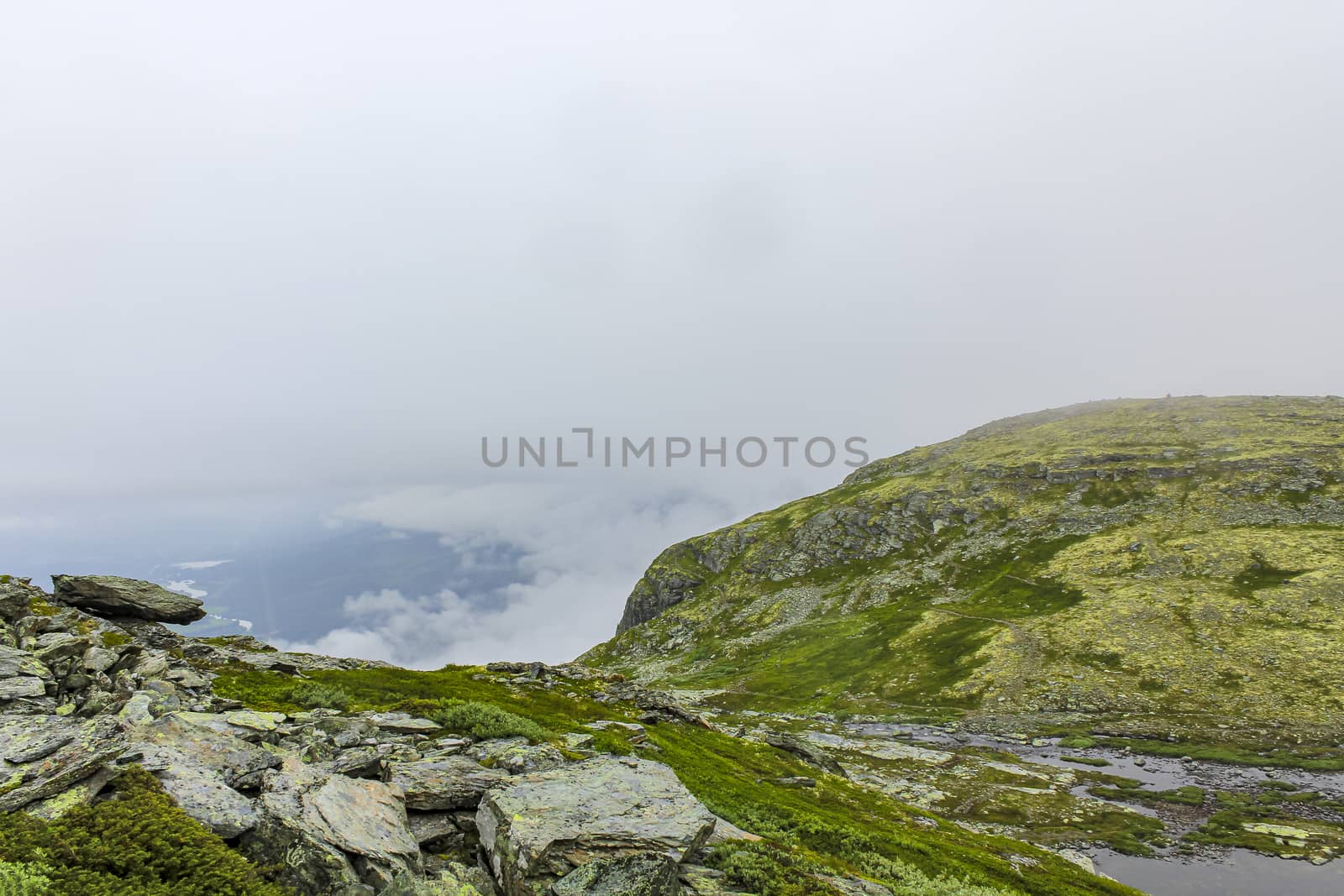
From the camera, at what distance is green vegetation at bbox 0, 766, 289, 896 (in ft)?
35.4

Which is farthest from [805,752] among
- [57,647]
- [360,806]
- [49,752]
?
[57,647]

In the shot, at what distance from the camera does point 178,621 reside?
45719 mm

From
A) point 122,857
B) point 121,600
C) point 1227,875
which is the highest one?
point 122,857

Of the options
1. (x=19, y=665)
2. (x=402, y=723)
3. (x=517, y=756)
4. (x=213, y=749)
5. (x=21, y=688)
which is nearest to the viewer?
(x=213, y=749)

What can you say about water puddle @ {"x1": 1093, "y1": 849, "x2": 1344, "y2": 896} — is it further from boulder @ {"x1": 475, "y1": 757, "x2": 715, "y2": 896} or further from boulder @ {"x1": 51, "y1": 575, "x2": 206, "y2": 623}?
boulder @ {"x1": 51, "y1": 575, "x2": 206, "y2": 623}

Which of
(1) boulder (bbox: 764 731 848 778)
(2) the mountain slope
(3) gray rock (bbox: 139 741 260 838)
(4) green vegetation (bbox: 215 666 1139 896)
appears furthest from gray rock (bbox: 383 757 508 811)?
(2) the mountain slope

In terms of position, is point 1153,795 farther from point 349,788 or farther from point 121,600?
point 121,600

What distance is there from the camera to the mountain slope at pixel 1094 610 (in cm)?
9000

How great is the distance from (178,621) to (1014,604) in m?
154

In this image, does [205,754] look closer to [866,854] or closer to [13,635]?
[13,635]

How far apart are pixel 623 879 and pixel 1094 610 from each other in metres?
140

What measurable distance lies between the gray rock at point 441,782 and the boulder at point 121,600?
128 feet

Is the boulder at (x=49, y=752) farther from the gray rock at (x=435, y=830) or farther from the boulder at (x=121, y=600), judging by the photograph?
the boulder at (x=121, y=600)

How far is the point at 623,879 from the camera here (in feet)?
44.2
